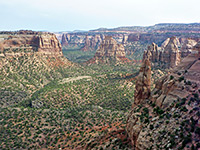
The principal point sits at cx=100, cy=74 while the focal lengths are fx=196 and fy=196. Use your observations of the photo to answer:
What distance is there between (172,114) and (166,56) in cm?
8183

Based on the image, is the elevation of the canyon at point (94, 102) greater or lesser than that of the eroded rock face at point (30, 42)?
lesser

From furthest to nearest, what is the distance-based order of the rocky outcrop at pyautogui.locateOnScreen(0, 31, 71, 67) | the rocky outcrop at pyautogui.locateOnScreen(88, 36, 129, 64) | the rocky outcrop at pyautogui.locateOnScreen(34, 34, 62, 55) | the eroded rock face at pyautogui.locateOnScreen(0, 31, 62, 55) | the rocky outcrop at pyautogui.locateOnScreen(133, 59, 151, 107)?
the rocky outcrop at pyautogui.locateOnScreen(88, 36, 129, 64), the rocky outcrop at pyautogui.locateOnScreen(34, 34, 62, 55), the eroded rock face at pyautogui.locateOnScreen(0, 31, 62, 55), the rocky outcrop at pyautogui.locateOnScreen(0, 31, 71, 67), the rocky outcrop at pyautogui.locateOnScreen(133, 59, 151, 107)

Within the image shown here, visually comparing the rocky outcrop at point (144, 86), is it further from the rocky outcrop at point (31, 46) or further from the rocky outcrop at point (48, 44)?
the rocky outcrop at point (48, 44)

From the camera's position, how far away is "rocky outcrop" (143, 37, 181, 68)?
10319 cm

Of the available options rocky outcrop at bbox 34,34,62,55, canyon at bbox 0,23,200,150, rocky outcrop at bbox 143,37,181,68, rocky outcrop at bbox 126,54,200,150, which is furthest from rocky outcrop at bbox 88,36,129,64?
rocky outcrop at bbox 126,54,200,150

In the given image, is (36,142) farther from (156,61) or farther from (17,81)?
(156,61)

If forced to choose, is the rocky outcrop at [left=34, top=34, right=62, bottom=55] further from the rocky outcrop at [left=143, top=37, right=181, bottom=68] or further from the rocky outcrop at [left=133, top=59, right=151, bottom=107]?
the rocky outcrop at [left=133, top=59, right=151, bottom=107]

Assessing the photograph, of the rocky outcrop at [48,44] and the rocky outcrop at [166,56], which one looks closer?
the rocky outcrop at [166,56]

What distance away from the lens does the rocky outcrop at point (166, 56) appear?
103188 mm

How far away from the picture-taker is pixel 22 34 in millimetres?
144125

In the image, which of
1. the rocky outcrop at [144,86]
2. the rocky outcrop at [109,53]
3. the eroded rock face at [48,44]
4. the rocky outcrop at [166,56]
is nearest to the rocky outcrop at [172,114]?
the rocky outcrop at [144,86]

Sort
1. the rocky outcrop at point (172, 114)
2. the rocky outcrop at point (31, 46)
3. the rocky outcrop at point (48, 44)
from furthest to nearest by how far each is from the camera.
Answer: the rocky outcrop at point (48, 44)
the rocky outcrop at point (31, 46)
the rocky outcrop at point (172, 114)

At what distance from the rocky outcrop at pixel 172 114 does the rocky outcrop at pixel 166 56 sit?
219 feet

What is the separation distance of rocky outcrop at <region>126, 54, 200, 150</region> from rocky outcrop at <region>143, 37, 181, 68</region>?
66647 millimetres
